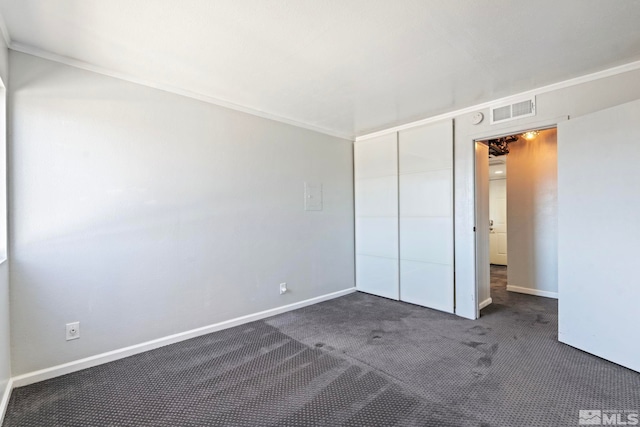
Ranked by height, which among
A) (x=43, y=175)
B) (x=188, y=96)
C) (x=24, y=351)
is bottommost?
(x=24, y=351)

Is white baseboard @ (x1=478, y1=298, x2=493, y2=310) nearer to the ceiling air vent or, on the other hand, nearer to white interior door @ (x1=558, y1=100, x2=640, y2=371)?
white interior door @ (x1=558, y1=100, x2=640, y2=371)

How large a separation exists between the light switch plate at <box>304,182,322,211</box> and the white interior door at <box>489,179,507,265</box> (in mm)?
4988

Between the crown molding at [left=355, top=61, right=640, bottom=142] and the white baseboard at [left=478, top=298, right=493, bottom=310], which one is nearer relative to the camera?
the crown molding at [left=355, top=61, right=640, bottom=142]

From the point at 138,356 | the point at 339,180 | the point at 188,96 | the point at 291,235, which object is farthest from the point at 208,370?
the point at 339,180

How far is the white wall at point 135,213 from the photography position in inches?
89.3

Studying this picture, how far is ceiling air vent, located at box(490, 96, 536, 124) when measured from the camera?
10.2ft

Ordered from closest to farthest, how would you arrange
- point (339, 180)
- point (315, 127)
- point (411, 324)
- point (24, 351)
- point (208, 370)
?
point (24, 351) < point (208, 370) < point (411, 324) < point (315, 127) < point (339, 180)

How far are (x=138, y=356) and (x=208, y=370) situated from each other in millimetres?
749

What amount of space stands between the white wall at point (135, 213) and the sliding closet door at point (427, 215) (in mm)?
1505

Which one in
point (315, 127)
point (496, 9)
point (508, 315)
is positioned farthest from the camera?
point (315, 127)

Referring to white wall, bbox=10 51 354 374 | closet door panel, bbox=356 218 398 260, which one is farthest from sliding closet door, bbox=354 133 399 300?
white wall, bbox=10 51 354 374

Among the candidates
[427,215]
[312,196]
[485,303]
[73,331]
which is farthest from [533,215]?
[73,331]

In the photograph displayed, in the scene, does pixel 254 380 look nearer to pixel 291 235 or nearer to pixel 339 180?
pixel 291 235

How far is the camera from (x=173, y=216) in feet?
9.64
